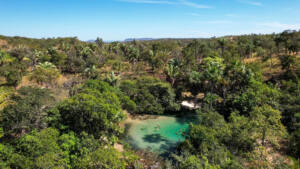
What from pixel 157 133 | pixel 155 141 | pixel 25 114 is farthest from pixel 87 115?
pixel 157 133

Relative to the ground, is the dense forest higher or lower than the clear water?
higher

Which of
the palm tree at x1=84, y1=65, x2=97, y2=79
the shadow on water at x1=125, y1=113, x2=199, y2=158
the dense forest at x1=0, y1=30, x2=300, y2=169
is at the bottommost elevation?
the shadow on water at x1=125, y1=113, x2=199, y2=158

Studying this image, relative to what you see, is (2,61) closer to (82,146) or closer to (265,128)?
(82,146)

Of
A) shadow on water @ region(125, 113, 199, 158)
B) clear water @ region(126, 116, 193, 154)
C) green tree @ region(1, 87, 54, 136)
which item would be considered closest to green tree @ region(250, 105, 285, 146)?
shadow on water @ region(125, 113, 199, 158)

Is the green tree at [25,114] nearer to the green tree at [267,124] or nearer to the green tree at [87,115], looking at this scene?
the green tree at [87,115]

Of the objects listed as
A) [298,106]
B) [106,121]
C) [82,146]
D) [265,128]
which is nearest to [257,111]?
[265,128]

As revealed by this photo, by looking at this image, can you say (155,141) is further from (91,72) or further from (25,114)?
(91,72)

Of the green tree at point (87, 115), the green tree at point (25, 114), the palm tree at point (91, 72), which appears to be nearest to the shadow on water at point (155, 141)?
the green tree at point (87, 115)

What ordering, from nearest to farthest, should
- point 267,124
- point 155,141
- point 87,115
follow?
1. point 267,124
2. point 87,115
3. point 155,141

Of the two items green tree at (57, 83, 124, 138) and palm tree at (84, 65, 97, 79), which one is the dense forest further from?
palm tree at (84, 65, 97, 79)
